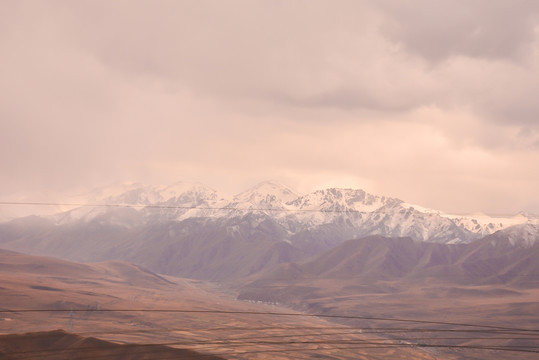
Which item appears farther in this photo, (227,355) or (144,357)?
(227,355)

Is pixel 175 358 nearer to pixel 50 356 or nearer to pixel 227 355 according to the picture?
pixel 50 356

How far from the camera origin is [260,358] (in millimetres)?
174000

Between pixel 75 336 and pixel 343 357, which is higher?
pixel 75 336

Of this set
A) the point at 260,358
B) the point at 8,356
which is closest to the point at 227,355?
the point at 260,358

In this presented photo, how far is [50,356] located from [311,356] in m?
115

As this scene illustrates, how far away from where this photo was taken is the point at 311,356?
196 meters

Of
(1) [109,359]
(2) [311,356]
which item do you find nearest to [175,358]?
(1) [109,359]

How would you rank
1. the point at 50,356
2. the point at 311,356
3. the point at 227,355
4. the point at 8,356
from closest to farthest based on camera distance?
1. the point at 8,356
2. the point at 50,356
3. the point at 227,355
4. the point at 311,356

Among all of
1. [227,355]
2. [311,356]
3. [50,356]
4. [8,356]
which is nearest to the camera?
[8,356]

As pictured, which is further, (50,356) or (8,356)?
(50,356)

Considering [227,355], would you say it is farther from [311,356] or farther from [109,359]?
[109,359]

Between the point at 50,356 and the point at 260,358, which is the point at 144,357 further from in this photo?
the point at 260,358

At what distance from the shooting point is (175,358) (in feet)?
317

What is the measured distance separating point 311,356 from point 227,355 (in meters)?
36.4
